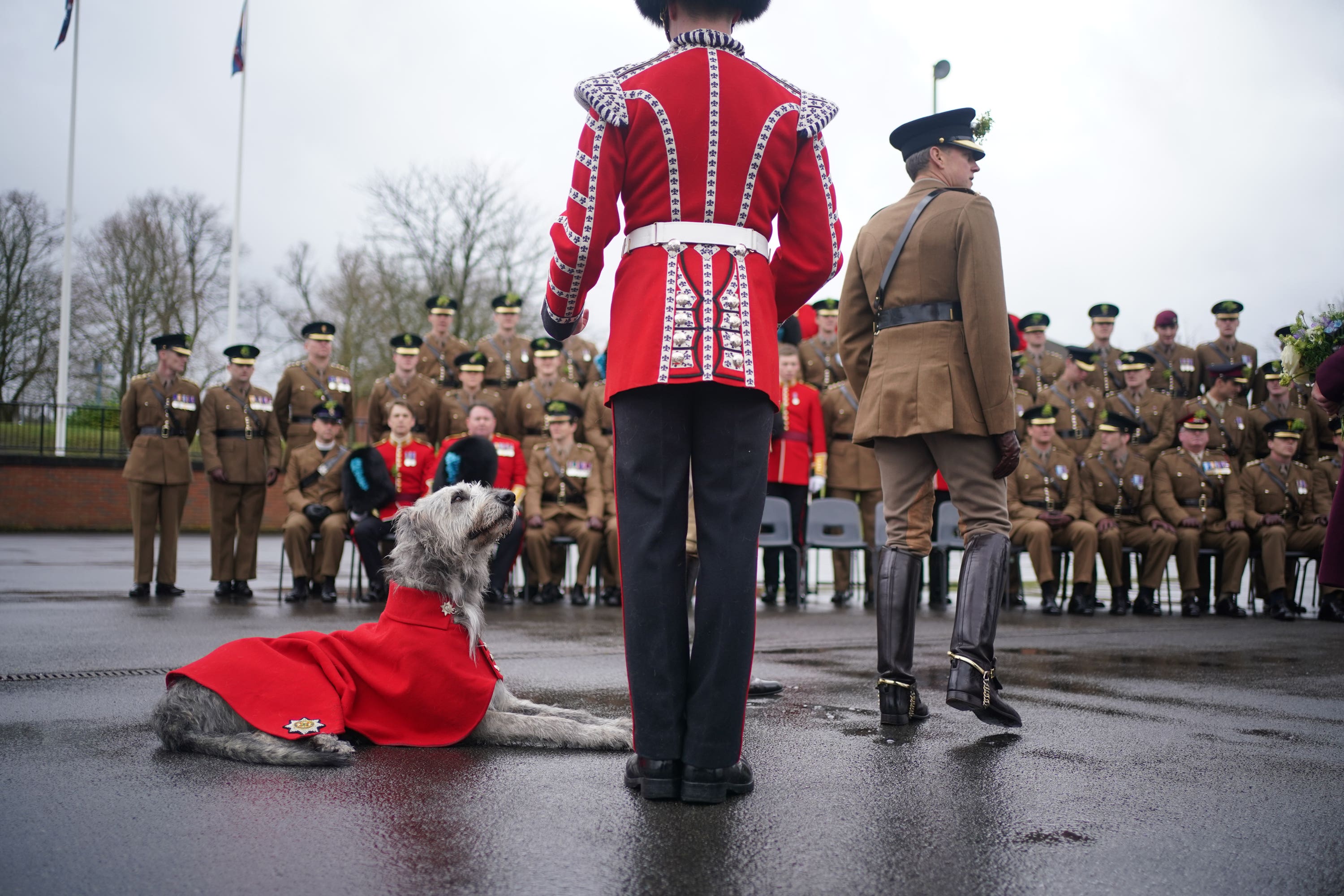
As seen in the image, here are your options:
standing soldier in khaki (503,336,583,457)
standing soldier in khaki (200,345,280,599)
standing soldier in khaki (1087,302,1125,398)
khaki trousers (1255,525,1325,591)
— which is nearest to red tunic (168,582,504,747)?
standing soldier in khaki (200,345,280,599)

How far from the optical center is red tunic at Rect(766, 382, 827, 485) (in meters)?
11.3

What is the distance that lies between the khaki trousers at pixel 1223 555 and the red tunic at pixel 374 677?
9432 millimetres

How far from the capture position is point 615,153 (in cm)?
309

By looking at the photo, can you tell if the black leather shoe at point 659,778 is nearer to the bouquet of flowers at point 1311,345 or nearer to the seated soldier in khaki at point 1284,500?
the bouquet of flowers at point 1311,345

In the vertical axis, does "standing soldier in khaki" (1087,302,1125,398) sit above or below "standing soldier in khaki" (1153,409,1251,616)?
above

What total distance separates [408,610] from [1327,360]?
10.7 feet

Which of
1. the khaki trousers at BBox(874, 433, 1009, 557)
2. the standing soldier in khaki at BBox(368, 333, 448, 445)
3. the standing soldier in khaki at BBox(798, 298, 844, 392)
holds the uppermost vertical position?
the standing soldier in khaki at BBox(798, 298, 844, 392)

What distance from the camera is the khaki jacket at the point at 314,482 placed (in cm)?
1090

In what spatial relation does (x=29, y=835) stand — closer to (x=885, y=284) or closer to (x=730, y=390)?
(x=730, y=390)

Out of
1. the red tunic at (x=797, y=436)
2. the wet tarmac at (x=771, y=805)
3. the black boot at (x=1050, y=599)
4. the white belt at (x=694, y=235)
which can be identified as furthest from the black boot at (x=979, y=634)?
the red tunic at (x=797, y=436)

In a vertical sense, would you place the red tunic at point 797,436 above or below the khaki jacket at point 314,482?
above

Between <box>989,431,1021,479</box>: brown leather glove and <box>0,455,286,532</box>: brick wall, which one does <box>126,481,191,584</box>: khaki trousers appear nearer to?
<box>989,431,1021,479</box>: brown leather glove

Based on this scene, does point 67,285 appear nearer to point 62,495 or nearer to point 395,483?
point 62,495

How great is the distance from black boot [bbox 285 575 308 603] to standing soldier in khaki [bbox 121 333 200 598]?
46.2 inches
